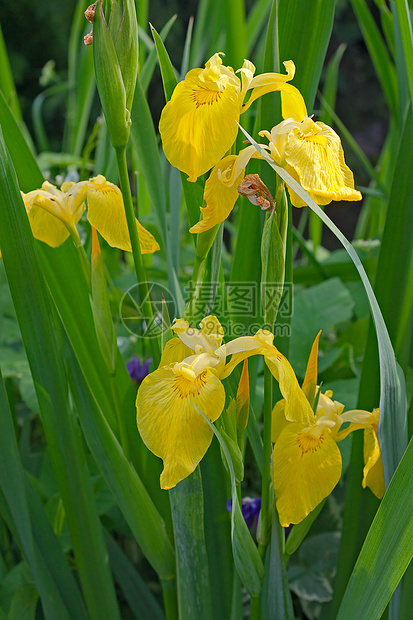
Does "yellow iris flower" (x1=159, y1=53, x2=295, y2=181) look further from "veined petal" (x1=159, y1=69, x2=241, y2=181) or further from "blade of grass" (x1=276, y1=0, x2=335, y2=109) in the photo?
"blade of grass" (x1=276, y1=0, x2=335, y2=109)

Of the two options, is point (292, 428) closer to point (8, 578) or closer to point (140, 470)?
point (140, 470)

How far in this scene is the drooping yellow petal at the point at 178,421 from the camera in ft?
1.01

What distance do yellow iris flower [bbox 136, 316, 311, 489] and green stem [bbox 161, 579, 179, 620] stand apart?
0.21m

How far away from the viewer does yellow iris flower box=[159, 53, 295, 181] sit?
327 millimetres

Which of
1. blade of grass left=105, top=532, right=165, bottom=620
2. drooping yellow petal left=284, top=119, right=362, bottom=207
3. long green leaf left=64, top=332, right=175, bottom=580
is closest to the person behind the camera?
drooping yellow petal left=284, top=119, right=362, bottom=207

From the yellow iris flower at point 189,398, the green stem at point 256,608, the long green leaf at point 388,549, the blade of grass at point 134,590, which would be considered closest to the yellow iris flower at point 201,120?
the yellow iris flower at point 189,398

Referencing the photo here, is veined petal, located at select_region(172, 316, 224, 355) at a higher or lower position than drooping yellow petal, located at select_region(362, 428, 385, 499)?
higher

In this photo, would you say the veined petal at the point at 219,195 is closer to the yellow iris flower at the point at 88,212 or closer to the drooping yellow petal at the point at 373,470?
the yellow iris flower at the point at 88,212

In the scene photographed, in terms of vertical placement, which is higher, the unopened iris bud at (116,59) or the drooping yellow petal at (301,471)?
the unopened iris bud at (116,59)

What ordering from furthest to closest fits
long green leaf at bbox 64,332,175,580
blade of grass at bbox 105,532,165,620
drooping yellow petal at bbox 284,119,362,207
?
blade of grass at bbox 105,532,165,620
long green leaf at bbox 64,332,175,580
drooping yellow petal at bbox 284,119,362,207

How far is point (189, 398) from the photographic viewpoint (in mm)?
317

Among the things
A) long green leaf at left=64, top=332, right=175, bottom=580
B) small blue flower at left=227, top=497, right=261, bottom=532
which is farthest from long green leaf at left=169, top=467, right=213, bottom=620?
small blue flower at left=227, top=497, right=261, bottom=532

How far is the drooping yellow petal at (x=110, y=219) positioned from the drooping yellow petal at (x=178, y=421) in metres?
0.13

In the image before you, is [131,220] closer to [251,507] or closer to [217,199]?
[217,199]
